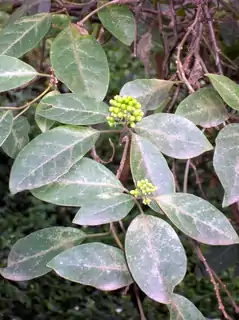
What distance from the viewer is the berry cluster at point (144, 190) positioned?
65 centimetres

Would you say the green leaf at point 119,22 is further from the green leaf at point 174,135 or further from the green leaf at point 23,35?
the green leaf at point 174,135

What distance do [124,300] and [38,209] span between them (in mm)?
791

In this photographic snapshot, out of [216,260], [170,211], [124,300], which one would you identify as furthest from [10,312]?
[170,211]

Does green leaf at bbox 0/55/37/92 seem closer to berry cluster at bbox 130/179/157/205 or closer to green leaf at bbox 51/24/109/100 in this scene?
green leaf at bbox 51/24/109/100

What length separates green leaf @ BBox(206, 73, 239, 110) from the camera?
750 millimetres

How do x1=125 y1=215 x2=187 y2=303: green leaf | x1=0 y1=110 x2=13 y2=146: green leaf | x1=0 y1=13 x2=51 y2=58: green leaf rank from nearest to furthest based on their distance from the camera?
x1=125 y1=215 x2=187 y2=303: green leaf < x1=0 y1=110 x2=13 y2=146: green leaf < x1=0 y1=13 x2=51 y2=58: green leaf

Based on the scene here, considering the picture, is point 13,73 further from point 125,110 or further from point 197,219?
point 197,219

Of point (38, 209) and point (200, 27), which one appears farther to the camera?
point (38, 209)

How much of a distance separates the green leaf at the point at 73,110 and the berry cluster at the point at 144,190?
3.8 inches

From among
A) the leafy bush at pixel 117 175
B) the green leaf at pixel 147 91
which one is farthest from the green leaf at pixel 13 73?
the green leaf at pixel 147 91

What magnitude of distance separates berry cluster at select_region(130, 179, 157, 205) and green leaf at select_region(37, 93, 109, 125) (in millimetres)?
→ 97

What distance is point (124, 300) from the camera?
2369 mm

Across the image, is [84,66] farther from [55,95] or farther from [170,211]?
[170,211]

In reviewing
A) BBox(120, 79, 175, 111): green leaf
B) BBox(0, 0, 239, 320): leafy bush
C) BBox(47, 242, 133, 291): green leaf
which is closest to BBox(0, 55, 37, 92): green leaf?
BBox(0, 0, 239, 320): leafy bush
